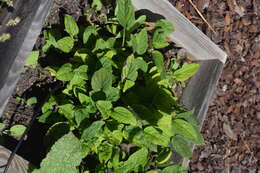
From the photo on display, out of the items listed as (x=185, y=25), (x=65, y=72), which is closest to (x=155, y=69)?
(x=185, y=25)

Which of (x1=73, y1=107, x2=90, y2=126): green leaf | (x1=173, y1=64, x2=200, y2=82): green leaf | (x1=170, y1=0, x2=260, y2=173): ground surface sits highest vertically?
(x1=73, y1=107, x2=90, y2=126): green leaf

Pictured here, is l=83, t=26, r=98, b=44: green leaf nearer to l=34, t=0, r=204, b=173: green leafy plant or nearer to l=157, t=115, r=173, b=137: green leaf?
l=34, t=0, r=204, b=173: green leafy plant

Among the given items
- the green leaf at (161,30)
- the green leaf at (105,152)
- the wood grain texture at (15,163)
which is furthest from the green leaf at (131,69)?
the wood grain texture at (15,163)

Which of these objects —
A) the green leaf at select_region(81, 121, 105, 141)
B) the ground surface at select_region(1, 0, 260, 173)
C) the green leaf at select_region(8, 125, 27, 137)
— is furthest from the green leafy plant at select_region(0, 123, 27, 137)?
the ground surface at select_region(1, 0, 260, 173)

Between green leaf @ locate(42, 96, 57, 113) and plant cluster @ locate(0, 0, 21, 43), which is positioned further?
green leaf @ locate(42, 96, 57, 113)

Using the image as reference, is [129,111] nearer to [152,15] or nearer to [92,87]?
[92,87]

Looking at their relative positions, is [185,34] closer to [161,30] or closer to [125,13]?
[161,30]
